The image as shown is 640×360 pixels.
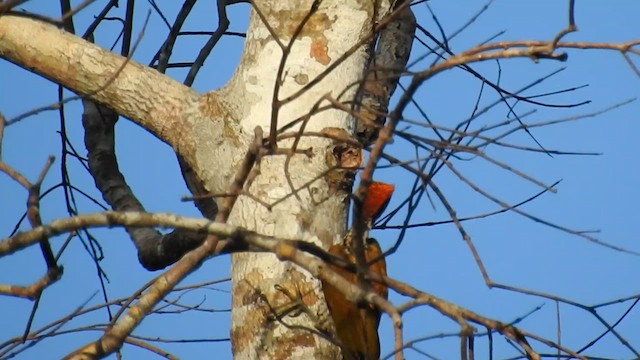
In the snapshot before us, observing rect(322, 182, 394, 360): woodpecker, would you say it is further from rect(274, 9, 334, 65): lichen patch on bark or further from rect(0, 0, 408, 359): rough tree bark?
rect(274, 9, 334, 65): lichen patch on bark

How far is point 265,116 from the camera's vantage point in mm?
2742

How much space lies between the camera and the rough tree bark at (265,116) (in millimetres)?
2484

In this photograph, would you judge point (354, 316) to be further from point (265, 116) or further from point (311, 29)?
point (311, 29)

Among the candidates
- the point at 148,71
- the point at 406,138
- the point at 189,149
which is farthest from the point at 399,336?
the point at 148,71

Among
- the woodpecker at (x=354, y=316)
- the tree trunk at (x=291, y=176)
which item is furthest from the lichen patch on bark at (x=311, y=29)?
the woodpecker at (x=354, y=316)

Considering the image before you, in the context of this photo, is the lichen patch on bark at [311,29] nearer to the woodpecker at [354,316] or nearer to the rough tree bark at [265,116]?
the rough tree bark at [265,116]

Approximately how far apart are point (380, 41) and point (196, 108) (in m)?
0.95

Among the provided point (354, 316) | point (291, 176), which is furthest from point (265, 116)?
point (354, 316)

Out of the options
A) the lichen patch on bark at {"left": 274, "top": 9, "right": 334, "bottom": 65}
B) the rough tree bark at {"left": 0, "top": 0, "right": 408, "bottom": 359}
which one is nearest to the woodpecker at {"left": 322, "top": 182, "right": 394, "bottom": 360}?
the rough tree bark at {"left": 0, "top": 0, "right": 408, "bottom": 359}

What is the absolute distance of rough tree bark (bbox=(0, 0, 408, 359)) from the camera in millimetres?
2484

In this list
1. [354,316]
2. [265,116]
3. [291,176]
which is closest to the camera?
[354,316]

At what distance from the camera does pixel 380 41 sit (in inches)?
141

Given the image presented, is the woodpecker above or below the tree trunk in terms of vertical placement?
below

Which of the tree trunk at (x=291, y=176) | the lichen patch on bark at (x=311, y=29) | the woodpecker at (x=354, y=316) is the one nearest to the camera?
the woodpecker at (x=354, y=316)
